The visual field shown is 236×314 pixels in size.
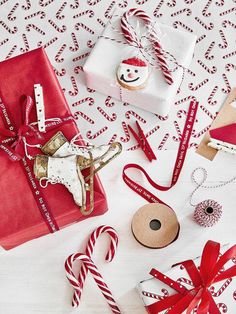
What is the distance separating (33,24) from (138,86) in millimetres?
483

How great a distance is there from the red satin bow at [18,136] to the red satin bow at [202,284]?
19.2 inches

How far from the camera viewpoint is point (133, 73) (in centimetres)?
131

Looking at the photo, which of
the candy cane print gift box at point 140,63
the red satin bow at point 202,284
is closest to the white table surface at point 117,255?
the red satin bow at point 202,284

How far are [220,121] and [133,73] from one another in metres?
0.30

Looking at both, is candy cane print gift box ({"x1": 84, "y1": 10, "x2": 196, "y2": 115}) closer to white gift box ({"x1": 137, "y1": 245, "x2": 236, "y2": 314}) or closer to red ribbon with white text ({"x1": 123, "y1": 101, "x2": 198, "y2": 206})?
red ribbon with white text ({"x1": 123, "y1": 101, "x2": 198, "y2": 206})

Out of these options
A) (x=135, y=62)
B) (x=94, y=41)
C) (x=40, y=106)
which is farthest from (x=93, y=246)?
(x=94, y=41)

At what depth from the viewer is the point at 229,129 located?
1.37 m

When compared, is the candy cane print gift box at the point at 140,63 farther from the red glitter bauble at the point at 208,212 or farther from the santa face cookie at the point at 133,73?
the red glitter bauble at the point at 208,212

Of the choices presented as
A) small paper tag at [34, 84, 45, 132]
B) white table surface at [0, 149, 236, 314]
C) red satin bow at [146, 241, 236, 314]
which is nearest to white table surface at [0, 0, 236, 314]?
white table surface at [0, 149, 236, 314]

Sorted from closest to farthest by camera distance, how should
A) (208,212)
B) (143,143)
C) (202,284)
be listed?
1. (202,284)
2. (208,212)
3. (143,143)

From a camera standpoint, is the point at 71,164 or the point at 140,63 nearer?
the point at 71,164

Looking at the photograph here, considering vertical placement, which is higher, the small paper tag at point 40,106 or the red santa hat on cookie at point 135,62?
the red santa hat on cookie at point 135,62

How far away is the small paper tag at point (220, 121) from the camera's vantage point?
4.55ft

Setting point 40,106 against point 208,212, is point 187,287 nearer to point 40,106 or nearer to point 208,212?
point 208,212
